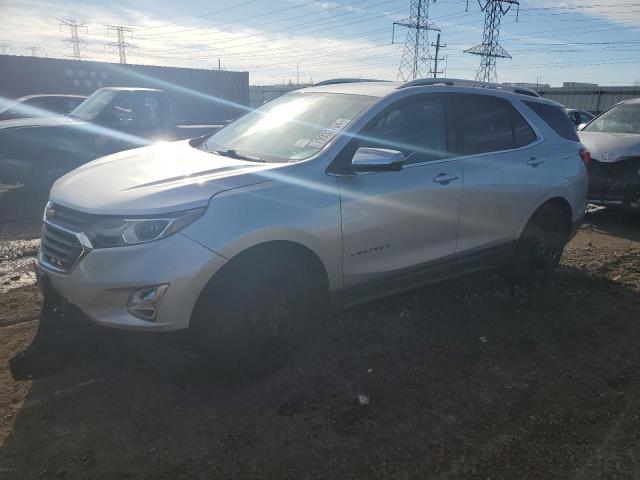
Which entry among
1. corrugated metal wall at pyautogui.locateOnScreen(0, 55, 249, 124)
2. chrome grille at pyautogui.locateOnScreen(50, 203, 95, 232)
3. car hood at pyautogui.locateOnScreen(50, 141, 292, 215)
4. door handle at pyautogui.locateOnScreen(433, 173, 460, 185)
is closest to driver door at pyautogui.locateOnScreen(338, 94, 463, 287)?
door handle at pyautogui.locateOnScreen(433, 173, 460, 185)

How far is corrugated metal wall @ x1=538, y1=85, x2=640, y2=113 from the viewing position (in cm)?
2864

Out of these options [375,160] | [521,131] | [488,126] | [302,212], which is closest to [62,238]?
[302,212]

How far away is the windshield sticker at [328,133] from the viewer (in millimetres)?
3343

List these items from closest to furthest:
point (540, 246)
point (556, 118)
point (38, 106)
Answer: point (540, 246) < point (556, 118) < point (38, 106)

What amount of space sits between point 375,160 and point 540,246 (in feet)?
7.95

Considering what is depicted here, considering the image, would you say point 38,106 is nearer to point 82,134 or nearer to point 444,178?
point 82,134

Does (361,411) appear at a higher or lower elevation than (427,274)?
lower

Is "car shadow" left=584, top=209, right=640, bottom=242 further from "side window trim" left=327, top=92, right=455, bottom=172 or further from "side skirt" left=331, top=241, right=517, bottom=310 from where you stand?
"side window trim" left=327, top=92, right=455, bottom=172

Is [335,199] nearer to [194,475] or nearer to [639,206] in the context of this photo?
[194,475]

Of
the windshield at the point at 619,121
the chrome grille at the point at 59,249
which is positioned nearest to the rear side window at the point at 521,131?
the chrome grille at the point at 59,249

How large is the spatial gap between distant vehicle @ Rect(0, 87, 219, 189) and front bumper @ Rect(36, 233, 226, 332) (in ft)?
20.3

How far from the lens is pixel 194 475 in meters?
2.35

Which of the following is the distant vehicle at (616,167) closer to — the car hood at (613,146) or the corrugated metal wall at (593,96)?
the car hood at (613,146)

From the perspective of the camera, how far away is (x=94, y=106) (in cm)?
884
